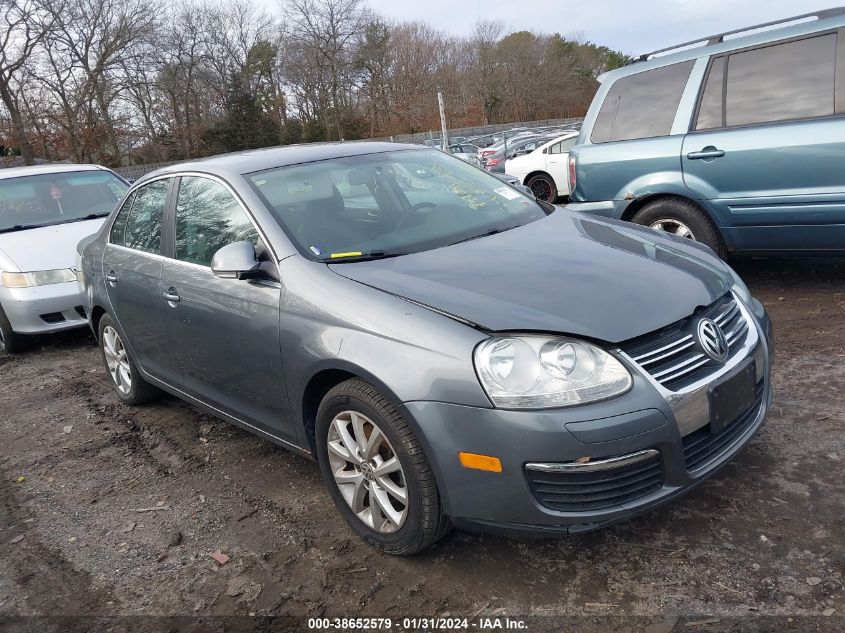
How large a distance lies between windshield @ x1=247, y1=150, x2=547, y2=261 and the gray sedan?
1 centimetres

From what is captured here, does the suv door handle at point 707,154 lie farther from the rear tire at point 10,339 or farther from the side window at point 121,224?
the rear tire at point 10,339

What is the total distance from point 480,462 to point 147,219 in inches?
111

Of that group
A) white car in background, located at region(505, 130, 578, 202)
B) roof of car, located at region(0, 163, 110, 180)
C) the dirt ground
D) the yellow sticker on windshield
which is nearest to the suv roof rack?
the dirt ground

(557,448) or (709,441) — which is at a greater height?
(557,448)

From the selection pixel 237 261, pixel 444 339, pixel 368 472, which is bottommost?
pixel 368 472

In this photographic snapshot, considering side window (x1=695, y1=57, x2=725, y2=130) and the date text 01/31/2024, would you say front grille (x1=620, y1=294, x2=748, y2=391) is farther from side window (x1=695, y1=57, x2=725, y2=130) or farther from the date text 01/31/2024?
side window (x1=695, y1=57, x2=725, y2=130)

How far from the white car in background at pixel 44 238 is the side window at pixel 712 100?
18.4ft

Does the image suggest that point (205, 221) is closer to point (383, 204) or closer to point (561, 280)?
point (383, 204)

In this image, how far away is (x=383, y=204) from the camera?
3.50 m

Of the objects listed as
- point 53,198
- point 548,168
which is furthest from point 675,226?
point 548,168

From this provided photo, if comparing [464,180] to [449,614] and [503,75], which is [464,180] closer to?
[449,614]

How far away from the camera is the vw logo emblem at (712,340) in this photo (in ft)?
8.18

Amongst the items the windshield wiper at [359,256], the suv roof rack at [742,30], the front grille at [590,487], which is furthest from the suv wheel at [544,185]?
→ the front grille at [590,487]

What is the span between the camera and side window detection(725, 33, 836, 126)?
4.89 meters
